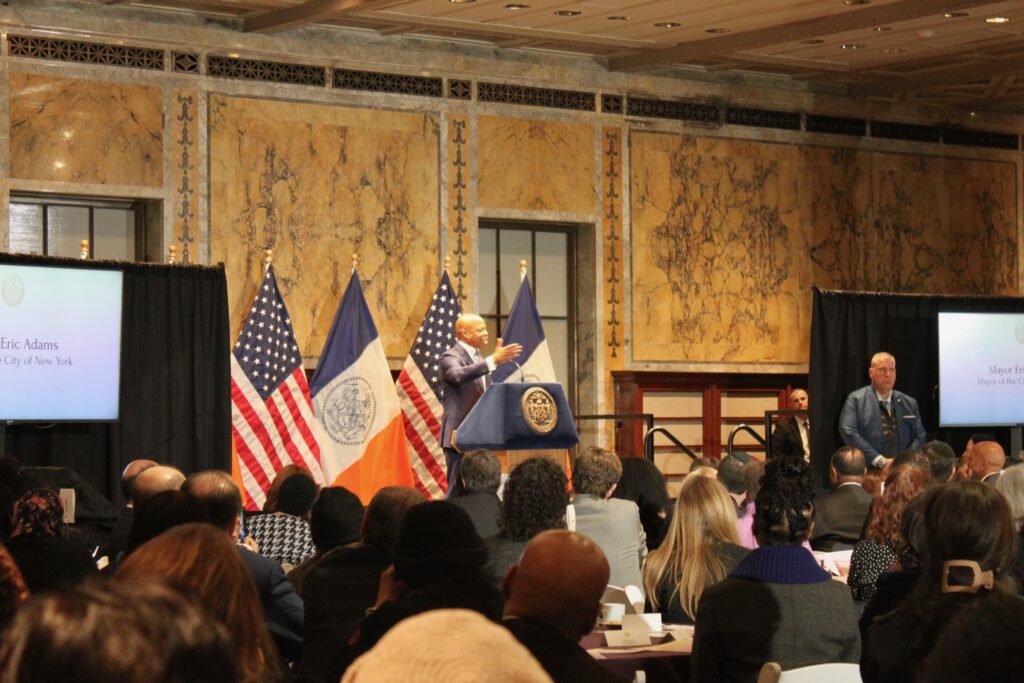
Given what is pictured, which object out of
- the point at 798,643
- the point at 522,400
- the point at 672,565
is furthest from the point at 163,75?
the point at 798,643

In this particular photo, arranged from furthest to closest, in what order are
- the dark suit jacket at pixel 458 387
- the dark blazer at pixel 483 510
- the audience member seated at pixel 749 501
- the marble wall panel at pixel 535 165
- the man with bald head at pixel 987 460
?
the marble wall panel at pixel 535 165, the dark suit jacket at pixel 458 387, the man with bald head at pixel 987 460, the audience member seated at pixel 749 501, the dark blazer at pixel 483 510

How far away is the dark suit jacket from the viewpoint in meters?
9.55

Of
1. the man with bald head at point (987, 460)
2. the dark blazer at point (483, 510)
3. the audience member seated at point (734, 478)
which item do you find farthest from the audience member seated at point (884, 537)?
the man with bald head at point (987, 460)

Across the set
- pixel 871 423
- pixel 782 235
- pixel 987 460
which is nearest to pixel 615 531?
pixel 987 460

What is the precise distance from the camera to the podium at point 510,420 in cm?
877

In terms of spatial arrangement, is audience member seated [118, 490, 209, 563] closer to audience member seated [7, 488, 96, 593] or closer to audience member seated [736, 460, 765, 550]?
audience member seated [7, 488, 96, 593]

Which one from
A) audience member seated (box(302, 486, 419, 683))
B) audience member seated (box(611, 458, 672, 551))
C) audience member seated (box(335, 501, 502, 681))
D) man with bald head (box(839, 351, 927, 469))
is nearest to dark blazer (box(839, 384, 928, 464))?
man with bald head (box(839, 351, 927, 469))

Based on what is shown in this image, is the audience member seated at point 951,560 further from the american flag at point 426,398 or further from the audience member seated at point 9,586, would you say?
the american flag at point 426,398

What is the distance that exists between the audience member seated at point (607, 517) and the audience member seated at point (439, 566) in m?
2.73

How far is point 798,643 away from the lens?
394 centimetres

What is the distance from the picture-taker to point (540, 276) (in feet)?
41.5

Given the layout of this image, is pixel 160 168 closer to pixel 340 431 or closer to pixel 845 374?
pixel 340 431

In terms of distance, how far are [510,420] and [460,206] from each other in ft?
11.6

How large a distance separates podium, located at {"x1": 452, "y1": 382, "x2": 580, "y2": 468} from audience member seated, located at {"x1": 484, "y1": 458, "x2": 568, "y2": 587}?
3540 millimetres
